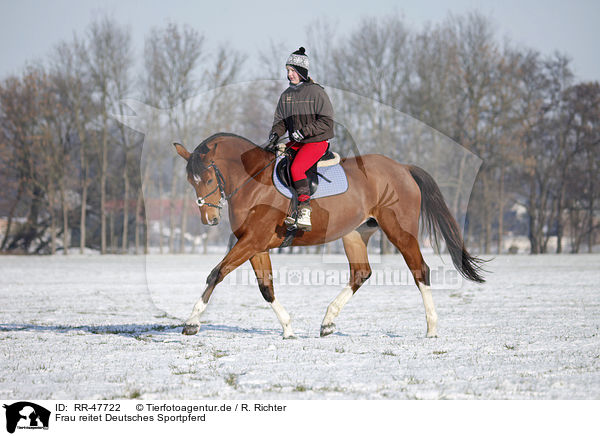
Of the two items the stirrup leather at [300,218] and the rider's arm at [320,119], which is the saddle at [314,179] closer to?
the stirrup leather at [300,218]

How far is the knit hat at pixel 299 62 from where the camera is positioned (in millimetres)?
6805

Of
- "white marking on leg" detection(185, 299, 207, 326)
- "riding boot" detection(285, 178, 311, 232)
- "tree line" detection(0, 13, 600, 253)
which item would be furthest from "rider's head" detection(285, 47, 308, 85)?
"tree line" detection(0, 13, 600, 253)

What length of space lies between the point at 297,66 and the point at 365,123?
20180 millimetres

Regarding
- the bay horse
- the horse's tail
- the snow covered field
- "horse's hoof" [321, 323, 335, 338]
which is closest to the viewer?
the snow covered field

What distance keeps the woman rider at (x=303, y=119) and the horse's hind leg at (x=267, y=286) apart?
639 millimetres

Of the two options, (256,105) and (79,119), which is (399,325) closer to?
(256,105)

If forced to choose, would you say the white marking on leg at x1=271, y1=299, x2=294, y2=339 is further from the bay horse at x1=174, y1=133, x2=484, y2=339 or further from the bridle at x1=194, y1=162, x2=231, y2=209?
the bridle at x1=194, y1=162, x2=231, y2=209

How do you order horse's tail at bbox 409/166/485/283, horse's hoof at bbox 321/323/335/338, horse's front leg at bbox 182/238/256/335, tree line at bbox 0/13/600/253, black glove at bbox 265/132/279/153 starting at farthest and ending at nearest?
1. tree line at bbox 0/13/600/253
2. horse's tail at bbox 409/166/485/283
3. horse's hoof at bbox 321/323/335/338
4. black glove at bbox 265/132/279/153
5. horse's front leg at bbox 182/238/256/335

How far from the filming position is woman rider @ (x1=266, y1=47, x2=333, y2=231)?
6.86 meters

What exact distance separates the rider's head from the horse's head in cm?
125

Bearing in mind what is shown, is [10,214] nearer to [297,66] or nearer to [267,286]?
[267,286]

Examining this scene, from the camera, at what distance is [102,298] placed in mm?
12539
